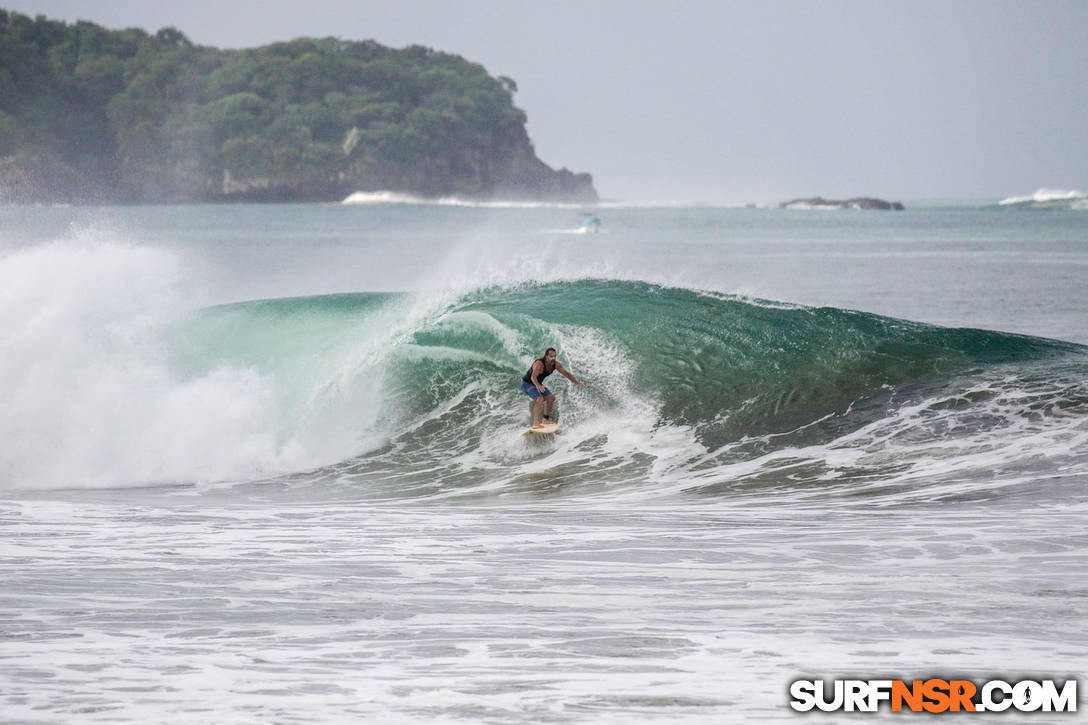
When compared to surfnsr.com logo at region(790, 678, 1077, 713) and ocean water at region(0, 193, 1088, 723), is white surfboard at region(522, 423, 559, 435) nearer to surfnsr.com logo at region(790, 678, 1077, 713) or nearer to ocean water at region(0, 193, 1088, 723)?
ocean water at region(0, 193, 1088, 723)

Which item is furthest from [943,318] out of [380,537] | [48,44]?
[48,44]

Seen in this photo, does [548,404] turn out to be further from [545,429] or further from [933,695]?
[933,695]

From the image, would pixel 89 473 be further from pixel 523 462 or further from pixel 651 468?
pixel 651 468

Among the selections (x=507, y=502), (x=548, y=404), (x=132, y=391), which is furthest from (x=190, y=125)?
(x=507, y=502)

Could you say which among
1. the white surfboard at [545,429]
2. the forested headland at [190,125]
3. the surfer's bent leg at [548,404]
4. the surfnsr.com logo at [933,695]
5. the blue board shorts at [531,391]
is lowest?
the surfnsr.com logo at [933,695]

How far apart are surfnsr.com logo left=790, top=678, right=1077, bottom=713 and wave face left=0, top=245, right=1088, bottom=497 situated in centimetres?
549

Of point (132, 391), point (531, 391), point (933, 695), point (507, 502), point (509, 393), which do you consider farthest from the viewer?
point (509, 393)

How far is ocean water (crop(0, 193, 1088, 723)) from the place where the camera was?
6289 millimetres

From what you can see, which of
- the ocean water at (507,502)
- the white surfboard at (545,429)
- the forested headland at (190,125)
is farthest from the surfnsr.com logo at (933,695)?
the forested headland at (190,125)

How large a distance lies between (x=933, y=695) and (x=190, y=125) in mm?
187286

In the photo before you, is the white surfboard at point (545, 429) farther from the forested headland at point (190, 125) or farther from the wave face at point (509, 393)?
the forested headland at point (190, 125)

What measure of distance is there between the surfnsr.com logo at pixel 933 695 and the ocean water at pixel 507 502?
0.13 meters

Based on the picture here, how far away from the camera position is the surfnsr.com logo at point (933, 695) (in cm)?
578

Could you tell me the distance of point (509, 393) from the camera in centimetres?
1570
